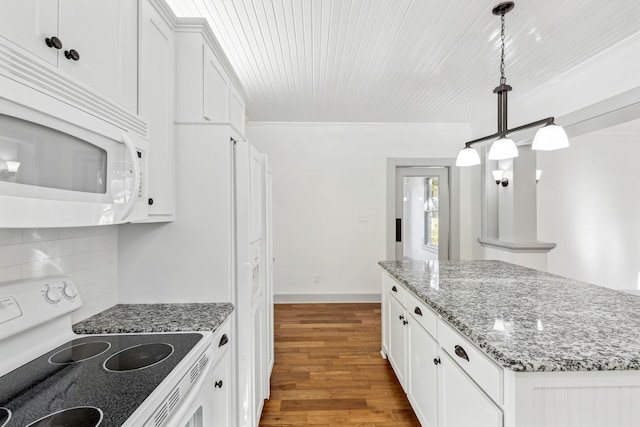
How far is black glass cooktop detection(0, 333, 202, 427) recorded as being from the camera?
2.36 ft

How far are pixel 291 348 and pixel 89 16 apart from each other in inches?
110

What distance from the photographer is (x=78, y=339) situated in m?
1.18

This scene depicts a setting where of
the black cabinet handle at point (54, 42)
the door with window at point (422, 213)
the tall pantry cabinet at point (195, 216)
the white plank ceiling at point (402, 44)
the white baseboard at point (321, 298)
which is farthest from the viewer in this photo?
the door with window at point (422, 213)

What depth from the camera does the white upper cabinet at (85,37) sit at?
28.9 inches

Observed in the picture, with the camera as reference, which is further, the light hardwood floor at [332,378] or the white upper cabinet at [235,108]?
the white upper cabinet at [235,108]

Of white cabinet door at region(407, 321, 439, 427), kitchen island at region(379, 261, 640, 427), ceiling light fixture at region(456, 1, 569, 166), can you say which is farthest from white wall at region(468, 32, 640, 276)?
white cabinet door at region(407, 321, 439, 427)

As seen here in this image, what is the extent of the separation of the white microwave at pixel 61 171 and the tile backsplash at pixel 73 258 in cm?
39

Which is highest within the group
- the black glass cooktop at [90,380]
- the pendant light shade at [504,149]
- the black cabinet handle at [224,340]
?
the pendant light shade at [504,149]

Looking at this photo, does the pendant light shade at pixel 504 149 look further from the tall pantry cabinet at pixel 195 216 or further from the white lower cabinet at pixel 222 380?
the white lower cabinet at pixel 222 380

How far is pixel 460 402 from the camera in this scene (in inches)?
48.6

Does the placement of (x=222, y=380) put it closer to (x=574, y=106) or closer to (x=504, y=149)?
(x=504, y=149)

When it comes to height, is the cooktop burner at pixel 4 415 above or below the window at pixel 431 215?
below

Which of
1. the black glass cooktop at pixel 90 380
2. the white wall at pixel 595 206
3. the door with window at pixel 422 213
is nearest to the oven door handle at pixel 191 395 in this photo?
the black glass cooktop at pixel 90 380

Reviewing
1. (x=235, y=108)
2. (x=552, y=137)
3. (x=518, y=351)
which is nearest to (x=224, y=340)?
(x=518, y=351)
